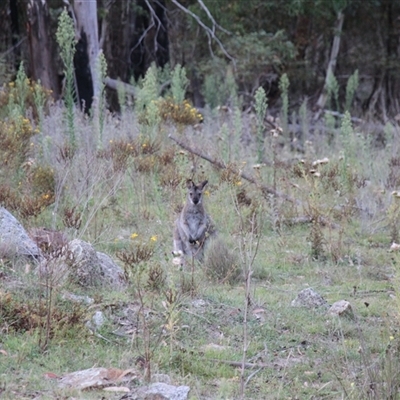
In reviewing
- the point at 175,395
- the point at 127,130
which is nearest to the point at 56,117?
the point at 127,130

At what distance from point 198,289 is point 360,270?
7.17ft

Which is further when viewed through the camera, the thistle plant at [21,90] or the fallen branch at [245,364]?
the thistle plant at [21,90]

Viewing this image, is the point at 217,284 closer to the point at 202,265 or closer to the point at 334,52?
the point at 202,265

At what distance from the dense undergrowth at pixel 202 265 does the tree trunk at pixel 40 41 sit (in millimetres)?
4325

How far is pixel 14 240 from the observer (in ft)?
23.0

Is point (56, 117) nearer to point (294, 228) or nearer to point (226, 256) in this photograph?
point (294, 228)

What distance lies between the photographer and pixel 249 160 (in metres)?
12.4

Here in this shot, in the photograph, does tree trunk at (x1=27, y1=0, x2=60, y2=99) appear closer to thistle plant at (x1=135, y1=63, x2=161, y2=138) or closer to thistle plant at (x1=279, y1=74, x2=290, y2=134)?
thistle plant at (x1=279, y1=74, x2=290, y2=134)

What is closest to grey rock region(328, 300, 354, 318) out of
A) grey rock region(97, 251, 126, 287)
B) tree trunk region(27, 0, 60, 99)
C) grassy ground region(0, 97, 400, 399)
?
grassy ground region(0, 97, 400, 399)

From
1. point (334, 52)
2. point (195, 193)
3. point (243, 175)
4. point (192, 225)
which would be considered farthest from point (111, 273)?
point (334, 52)

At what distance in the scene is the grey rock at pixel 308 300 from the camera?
6887mm

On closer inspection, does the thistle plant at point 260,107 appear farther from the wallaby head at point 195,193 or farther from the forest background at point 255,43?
the forest background at point 255,43

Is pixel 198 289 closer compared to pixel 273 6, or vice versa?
pixel 198 289

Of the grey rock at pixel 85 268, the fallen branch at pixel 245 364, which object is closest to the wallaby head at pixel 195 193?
the grey rock at pixel 85 268
